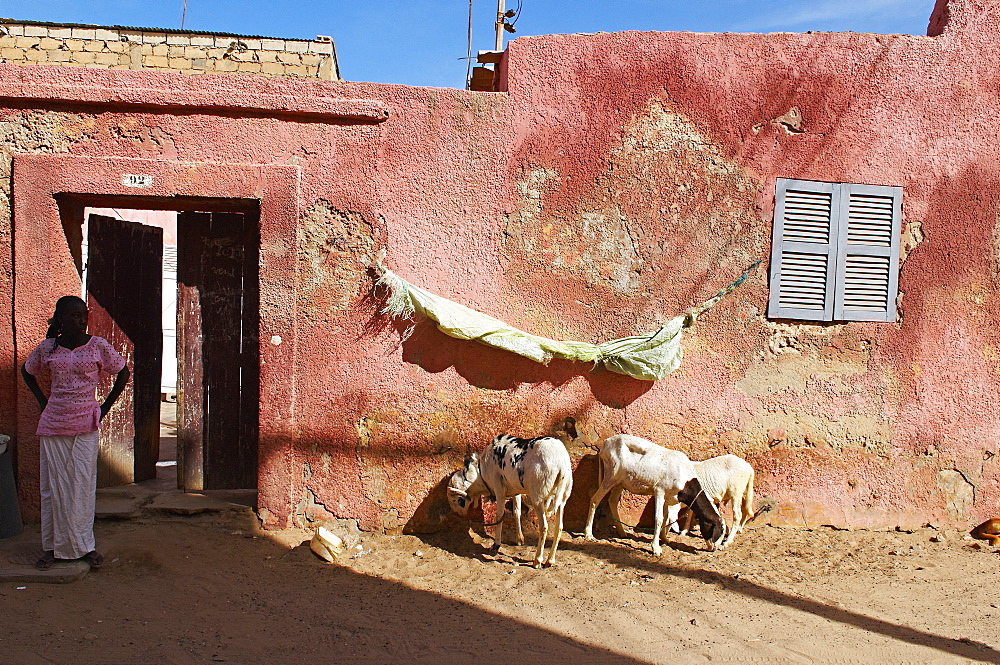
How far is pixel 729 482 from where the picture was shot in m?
4.79

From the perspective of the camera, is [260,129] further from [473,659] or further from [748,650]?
[748,650]

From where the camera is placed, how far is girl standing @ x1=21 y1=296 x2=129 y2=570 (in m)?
3.88

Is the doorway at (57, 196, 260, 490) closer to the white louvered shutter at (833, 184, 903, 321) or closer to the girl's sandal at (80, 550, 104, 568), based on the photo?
the girl's sandal at (80, 550, 104, 568)

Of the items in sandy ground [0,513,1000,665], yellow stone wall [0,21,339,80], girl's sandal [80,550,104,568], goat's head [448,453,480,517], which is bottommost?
sandy ground [0,513,1000,665]

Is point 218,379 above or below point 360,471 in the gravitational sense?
above

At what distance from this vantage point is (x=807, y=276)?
5.13m

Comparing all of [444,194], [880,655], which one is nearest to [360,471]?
[444,194]

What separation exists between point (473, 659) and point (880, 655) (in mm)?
2023

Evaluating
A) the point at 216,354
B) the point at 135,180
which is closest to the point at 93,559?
the point at 216,354

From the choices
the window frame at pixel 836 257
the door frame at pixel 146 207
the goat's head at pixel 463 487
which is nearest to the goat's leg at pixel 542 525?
the goat's head at pixel 463 487

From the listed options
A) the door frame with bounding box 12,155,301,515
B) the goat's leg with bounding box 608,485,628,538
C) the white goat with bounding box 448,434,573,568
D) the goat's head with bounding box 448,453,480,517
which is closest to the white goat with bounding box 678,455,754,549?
the goat's leg with bounding box 608,485,628,538

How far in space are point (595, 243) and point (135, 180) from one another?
310 cm

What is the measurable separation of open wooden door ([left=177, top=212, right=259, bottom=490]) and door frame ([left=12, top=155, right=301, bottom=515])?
0.58 m

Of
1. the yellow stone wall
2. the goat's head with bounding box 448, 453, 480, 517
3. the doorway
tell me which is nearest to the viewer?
the goat's head with bounding box 448, 453, 480, 517
